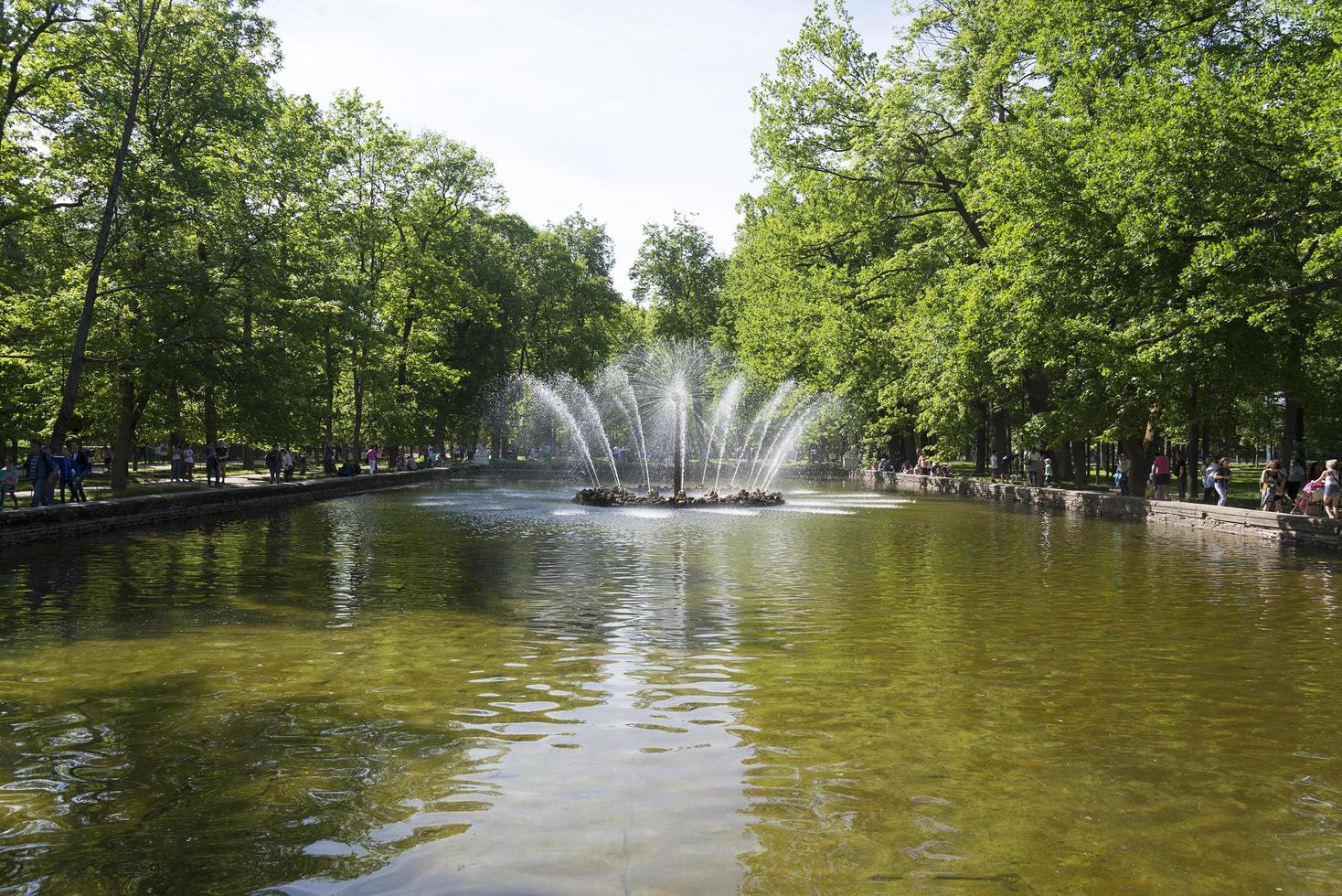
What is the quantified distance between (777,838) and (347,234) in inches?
1804

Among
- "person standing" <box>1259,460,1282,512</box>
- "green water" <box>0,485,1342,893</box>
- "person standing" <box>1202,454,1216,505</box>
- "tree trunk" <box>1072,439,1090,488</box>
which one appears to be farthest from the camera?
"tree trunk" <box>1072,439,1090,488</box>

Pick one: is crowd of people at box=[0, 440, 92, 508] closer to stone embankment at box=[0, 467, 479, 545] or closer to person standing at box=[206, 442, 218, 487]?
stone embankment at box=[0, 467, 479, 545]

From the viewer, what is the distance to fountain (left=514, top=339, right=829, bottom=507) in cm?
5722

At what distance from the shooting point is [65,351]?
24.4 m

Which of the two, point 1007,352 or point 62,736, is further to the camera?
point 1007,352

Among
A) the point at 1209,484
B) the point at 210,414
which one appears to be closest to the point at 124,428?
the point at 210,414

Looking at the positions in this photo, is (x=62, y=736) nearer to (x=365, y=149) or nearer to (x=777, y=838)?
(x=777, y=838)

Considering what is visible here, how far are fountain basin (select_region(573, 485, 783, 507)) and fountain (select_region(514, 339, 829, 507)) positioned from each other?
1899cm

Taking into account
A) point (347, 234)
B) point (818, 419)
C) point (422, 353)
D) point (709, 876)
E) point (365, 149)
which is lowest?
point (709, 876)

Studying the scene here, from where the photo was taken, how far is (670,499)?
3109cm

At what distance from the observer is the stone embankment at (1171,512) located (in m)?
19.6

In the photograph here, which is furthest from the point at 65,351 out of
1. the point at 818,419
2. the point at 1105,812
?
the point at 818,419

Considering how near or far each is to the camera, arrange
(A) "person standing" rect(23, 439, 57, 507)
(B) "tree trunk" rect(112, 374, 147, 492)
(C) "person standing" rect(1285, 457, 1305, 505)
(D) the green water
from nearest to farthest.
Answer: (D) the green water < (A) "person standing" rect(23, 439, 57, 507) < (B) "tree trunk" rect(112, 374, 147, 492) < (C) "person standing" rect(1285, 457, 1305, 505)

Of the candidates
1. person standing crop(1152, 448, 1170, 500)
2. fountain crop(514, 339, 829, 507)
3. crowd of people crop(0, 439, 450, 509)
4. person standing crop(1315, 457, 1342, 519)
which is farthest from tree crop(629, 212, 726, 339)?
person standing crop(1315, 457, 1342, 519)
